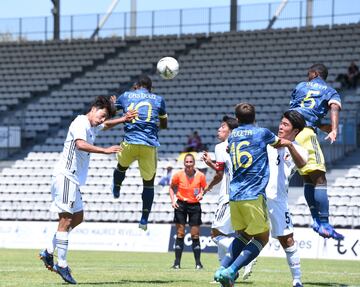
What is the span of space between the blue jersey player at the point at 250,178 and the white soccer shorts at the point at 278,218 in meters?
0.69

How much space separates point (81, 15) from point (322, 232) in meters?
30.7

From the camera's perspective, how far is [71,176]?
1403 cm

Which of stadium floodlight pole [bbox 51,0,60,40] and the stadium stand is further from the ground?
stadium floodlight pole [bbox 51,0,60,40]

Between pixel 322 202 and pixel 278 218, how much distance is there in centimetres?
257

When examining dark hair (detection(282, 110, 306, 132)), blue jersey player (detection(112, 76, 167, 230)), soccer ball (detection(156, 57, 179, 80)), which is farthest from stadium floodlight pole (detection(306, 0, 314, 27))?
dark hair (detection(282, 110, 306, 132))

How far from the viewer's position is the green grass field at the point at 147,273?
14.3 metres

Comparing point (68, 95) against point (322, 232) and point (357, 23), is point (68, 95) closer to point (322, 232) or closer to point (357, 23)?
point (357, 23)

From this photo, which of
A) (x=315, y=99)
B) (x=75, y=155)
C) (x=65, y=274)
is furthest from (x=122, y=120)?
(x=315, y=99)

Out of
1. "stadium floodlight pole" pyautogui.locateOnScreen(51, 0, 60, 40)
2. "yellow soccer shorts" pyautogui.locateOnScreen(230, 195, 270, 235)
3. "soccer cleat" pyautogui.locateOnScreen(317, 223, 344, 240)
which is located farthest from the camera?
"stadium floodlight pole" pyautogui.locateOnScreen(51, 0, 60, 40)

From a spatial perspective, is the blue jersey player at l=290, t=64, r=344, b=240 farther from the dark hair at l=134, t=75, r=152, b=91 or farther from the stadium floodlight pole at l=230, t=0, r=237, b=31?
the stadium floodlight pole at l=230, t=0, r=237, b=31

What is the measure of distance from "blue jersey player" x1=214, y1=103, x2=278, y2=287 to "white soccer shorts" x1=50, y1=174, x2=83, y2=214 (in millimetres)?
2717

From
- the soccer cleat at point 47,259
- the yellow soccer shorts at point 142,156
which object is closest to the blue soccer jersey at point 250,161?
the soccer cleat at point 47,259

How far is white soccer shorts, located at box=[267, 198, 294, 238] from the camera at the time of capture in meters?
12.9

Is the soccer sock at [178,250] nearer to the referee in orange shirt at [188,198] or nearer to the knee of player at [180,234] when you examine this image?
the knee of player at [180,234]
